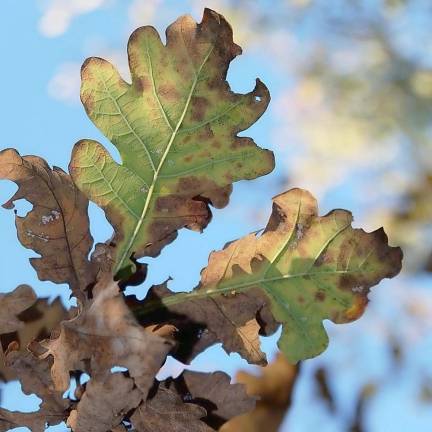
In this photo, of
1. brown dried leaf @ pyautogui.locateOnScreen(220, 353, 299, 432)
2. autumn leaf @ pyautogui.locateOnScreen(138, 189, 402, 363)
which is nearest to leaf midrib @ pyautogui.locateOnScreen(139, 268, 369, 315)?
autumn leaf @ pyautogui.locateOnScreen(138, 189, 402, 363)

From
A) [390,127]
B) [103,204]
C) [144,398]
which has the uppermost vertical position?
[390,127]

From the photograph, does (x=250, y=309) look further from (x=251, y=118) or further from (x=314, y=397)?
(x=314, y=397)

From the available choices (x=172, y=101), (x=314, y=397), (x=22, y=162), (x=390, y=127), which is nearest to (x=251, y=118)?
(x=172, y=101)

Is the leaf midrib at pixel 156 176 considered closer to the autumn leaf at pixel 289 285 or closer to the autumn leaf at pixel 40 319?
the autumn leaf at pixel 289 285

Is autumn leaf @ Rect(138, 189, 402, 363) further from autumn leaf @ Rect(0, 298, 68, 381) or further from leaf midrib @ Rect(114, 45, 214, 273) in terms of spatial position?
autumn leaf @ Rect(0, 298, 68, 381)

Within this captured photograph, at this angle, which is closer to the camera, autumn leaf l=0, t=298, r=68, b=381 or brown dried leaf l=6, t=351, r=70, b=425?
brown dried leaf l=6, t=351, r=70, b=425

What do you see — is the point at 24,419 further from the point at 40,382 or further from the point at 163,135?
the point at 163,135

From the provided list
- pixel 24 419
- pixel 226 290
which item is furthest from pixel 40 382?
pixel 226 290

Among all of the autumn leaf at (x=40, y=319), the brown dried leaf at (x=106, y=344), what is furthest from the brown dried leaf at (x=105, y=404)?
the autumn leaf at (x=40, y=319)
